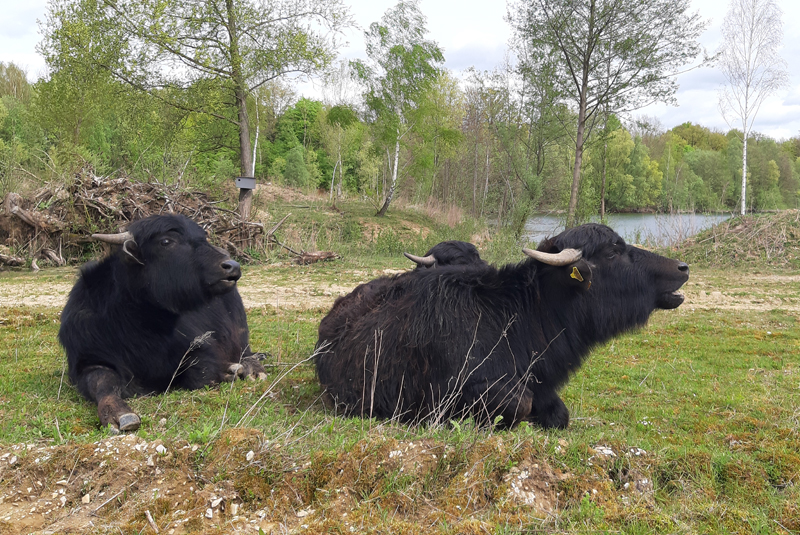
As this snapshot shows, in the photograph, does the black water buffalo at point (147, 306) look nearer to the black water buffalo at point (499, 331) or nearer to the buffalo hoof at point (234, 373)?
the buffalo hoof at point (234, 373)

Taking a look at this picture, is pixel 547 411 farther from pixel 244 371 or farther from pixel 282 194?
pixel 282 194

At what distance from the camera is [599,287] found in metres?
4.73

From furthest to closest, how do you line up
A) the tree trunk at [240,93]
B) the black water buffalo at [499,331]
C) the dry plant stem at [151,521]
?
the tree trunk at [240,93] < the black water buffalo at [499,331] < the dry plant stem at [151,521]

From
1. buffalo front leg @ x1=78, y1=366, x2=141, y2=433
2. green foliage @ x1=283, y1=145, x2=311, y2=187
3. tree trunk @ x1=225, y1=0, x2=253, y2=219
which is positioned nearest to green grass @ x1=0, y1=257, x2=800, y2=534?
buffalo front leg @ x1=78, y1=366, x2=141, y2=433

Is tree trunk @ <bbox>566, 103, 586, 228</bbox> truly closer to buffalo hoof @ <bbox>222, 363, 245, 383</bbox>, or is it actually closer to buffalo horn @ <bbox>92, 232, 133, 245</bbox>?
buffalo hoof @ <bbox>222, 363, 245, 383</bbox>

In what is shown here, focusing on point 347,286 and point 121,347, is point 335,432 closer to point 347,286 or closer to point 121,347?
point 121,347

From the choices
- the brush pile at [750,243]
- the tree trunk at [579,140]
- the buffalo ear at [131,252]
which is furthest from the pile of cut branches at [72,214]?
the brush pile at [750,243]

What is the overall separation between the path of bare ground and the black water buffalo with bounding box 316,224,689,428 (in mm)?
5941

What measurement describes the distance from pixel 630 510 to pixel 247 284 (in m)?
12.4

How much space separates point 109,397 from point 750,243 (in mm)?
22810

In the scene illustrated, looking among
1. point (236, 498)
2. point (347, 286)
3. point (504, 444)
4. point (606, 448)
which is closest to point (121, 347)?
point (236, 498)

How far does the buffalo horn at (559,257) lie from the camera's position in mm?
4352

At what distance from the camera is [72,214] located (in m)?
16.8

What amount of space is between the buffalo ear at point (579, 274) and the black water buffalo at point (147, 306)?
114 inches
